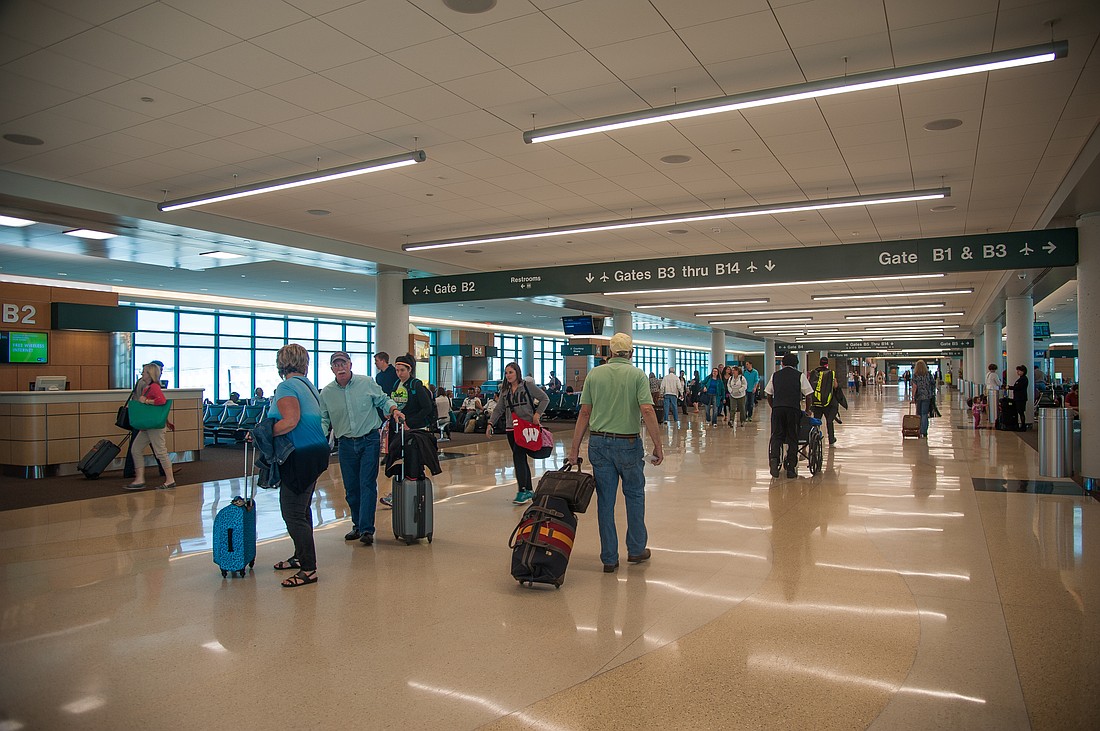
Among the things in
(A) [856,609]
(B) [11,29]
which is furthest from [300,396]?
(A) [856,609]

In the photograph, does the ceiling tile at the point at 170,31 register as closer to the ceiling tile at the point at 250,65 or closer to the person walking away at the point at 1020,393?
the ceiling tile at the point at 250,65

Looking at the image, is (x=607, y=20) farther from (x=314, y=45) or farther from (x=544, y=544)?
(x=544, y=544)

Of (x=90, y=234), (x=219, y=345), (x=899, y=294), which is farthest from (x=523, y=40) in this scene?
(x=219, y=345)

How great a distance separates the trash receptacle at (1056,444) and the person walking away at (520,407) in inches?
275

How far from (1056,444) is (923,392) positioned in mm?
5736

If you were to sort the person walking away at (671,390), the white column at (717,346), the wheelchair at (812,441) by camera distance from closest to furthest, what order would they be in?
1. the wheelchair at (812,441)
2. the person walking away at (671,390)
3. the white column at (717,346)

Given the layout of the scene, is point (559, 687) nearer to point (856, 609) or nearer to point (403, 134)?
point (856, 609)

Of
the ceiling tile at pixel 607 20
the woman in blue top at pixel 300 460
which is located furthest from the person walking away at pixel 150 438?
the ceiling tile at pixel 607 20

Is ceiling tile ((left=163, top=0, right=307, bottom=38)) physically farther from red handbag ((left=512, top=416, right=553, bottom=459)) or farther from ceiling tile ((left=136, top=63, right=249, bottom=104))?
red handbag ((left=512, top=416, right=553, bottom=459))

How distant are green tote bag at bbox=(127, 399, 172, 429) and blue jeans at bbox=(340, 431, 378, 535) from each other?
5.01 m

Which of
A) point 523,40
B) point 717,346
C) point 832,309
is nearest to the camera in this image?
point 523,40

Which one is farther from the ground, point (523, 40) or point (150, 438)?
point (523, 40)

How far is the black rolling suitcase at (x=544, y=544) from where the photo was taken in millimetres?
5062

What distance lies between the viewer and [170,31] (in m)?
5.69
